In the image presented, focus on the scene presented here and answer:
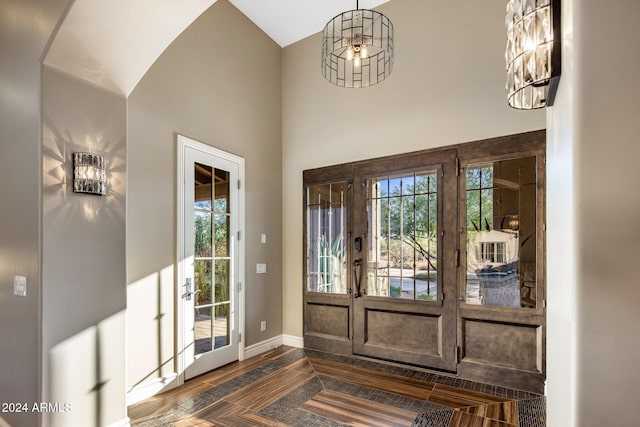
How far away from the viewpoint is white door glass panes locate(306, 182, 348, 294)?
4359mm

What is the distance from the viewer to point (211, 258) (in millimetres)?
3781

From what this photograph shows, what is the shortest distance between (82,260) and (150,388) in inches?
59.2

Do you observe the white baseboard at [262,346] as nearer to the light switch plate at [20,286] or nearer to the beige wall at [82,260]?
the beige wall at [82,260]

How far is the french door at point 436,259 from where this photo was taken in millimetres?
3266

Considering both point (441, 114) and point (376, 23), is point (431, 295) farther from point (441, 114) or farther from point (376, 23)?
point (376, 23)

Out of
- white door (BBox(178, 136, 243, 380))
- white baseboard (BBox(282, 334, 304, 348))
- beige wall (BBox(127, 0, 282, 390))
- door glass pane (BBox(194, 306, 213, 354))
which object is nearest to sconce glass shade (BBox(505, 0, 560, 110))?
beige wall (BBox(127, 0, 282, 390))

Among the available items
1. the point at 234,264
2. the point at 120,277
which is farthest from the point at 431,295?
the point at 120,277

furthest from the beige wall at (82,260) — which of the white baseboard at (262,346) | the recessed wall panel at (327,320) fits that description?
the recessed wall panel at (327,320)

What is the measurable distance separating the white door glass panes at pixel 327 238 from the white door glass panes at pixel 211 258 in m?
1.11

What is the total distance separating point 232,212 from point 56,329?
7.08 feet

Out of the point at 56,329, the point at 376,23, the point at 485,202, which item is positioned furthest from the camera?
the point at 376,23

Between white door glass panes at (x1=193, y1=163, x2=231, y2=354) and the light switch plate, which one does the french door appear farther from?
the light switch plate

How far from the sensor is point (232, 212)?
4.07m

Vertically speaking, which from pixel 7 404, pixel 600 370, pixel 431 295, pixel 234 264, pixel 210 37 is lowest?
pixel 7 404
